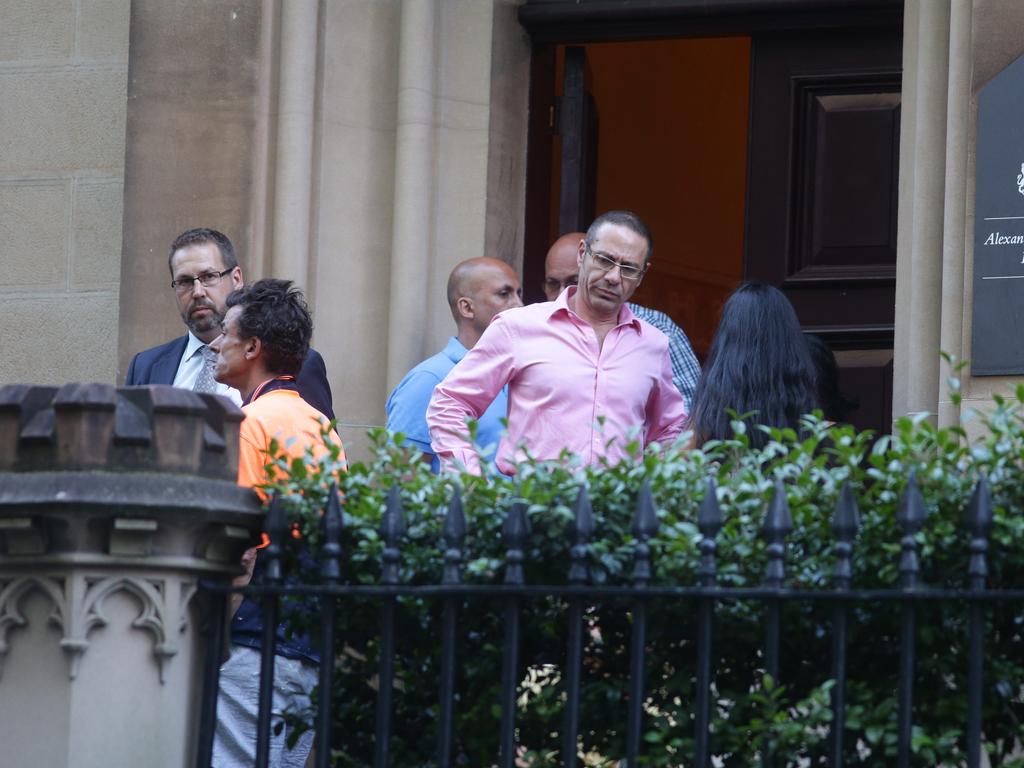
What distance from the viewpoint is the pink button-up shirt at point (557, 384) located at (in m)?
5.73

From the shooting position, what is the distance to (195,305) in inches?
263

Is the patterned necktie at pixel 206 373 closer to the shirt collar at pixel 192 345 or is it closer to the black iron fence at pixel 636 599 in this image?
the shirt collar at pixel 192 345

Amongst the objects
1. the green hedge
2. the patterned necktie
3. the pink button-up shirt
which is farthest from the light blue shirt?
the green hedge

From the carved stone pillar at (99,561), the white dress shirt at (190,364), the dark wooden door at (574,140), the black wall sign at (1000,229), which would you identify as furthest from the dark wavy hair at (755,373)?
the dark wooden door at (574,140)

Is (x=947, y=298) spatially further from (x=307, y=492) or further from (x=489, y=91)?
(x=307, y=492)

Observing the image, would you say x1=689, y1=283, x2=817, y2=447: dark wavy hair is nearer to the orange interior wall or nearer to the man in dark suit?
the man in dark suit

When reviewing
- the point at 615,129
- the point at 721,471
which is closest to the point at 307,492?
the point at 721,471

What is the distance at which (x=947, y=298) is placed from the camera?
20.5 ft

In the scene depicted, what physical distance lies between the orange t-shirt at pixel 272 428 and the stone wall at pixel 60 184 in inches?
108

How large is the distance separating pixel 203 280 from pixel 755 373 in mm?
2117

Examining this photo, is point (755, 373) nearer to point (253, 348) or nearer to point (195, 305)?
point (253, 348)

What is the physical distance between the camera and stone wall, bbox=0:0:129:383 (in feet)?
25.5

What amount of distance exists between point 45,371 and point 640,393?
2.97m

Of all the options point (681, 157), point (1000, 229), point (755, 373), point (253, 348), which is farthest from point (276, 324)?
point (681, 157)
